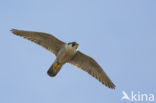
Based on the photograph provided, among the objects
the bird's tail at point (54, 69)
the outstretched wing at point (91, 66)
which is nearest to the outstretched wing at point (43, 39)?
the bird's tail at point (54, 69)

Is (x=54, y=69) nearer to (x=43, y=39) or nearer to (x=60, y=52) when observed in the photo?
(x=60, y=52)

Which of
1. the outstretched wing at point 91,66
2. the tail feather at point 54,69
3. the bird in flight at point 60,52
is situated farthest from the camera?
the outstretched wing at point 91,66

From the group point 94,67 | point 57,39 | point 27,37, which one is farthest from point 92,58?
point 27,37

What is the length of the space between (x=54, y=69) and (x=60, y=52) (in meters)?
0.86

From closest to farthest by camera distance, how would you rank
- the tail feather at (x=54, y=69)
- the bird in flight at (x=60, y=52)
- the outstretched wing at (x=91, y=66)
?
1. the bird in flight at (x=60, y=52)
2. the tail feather at (x=54, y=69)
3. the outstretched wing at (x=91, y=66)

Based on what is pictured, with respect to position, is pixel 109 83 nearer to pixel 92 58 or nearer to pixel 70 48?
pixel 92 58

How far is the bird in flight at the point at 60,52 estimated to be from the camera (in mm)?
20016

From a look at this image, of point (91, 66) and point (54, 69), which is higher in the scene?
point (91, 66)

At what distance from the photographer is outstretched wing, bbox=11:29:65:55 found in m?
20.1

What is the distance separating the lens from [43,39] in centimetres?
2030

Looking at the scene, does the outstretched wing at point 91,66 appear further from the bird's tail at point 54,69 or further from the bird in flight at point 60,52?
the bird's tail at point 54,69

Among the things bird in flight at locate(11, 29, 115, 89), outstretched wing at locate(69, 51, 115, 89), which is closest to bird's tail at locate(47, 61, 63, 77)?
bird in flight at locate(11, 29, 115, 89)

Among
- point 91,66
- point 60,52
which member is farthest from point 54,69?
point 91,66

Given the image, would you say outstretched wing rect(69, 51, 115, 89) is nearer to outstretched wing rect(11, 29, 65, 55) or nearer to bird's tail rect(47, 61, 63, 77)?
bird's tail rect(47, 61, 63, 77)
